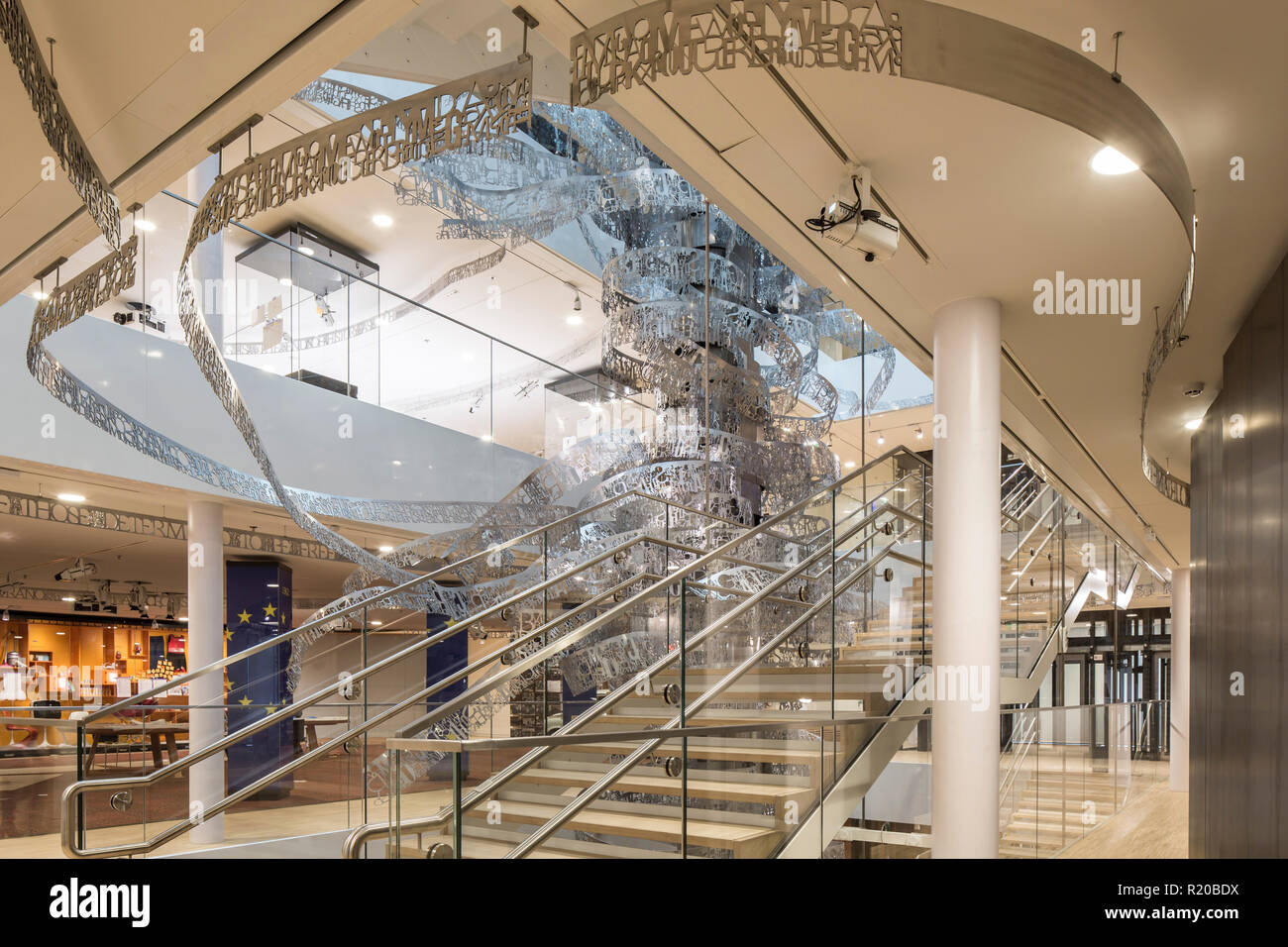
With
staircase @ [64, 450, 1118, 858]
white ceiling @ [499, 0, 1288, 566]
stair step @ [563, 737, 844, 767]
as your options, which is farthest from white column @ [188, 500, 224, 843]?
white ceiling @ [499, 0, 1288, 566]

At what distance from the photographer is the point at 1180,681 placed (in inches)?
516

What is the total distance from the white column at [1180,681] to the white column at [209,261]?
11.9 metres

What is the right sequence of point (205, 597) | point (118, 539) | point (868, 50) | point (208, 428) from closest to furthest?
point (868, 50) → point (208, 428) → point (205, 597) → point (118, 539)

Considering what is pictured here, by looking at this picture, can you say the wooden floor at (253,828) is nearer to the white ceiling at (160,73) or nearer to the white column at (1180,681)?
the white ceiling at (160,73)

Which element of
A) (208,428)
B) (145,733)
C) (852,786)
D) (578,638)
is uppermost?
(208,428)

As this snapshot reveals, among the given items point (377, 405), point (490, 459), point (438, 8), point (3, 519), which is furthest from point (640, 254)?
point (3, 519)

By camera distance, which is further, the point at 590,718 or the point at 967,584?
the point at 967,584

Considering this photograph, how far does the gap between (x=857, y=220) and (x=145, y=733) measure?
238 inches

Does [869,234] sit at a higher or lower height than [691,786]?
higher

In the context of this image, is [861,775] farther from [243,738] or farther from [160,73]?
[160,73]

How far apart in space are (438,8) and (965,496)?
417cm

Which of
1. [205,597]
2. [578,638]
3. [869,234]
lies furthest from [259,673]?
[869,234]

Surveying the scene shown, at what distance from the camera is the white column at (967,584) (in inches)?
162

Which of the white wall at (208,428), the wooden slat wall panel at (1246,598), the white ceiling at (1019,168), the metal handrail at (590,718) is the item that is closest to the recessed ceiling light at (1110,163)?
the white ceiling at (1019,168)
